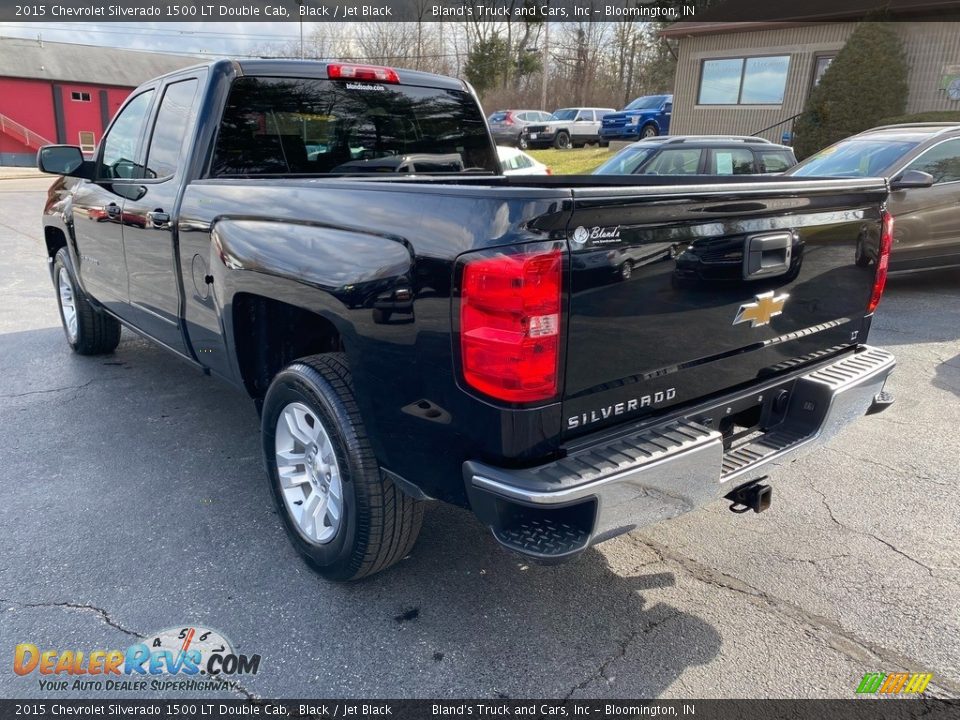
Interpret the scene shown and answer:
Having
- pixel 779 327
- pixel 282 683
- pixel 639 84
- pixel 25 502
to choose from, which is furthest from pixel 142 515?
pixel 639 84

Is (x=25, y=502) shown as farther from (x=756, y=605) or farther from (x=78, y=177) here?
(x=756, y=605)

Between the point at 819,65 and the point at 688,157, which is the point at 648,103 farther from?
the point at 688,157

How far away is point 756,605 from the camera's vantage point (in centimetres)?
282

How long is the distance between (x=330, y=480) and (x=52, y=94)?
46.2 meters

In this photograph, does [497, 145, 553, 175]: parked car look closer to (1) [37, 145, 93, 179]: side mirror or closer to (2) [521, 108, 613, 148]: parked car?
(1) [37, 145, 93, 179]: side mirror

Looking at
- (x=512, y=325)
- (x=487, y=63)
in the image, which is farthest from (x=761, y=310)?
(x=487, y=63)

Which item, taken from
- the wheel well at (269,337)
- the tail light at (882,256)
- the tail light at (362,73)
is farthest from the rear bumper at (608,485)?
the tail light at (362,73)

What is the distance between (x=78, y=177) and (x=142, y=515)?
8.84 ft

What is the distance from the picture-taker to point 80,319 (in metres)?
5.61

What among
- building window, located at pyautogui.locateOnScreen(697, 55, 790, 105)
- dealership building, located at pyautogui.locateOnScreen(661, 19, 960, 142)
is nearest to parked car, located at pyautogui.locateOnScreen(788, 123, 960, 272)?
dealership building, located at pyautogui.locateOnScreen(661, 19, 960, 142)

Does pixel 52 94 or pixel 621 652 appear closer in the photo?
pixel 621 652

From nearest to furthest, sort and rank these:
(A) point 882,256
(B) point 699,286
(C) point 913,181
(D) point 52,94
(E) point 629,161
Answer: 1. (B) point 699,286
2. (A) point 882,256
3. (C) point 913,181
4. (E) point 629,161
5. (D) point 52,94

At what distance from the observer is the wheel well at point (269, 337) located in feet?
10.4

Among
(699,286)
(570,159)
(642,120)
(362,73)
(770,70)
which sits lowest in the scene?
(570,159)
